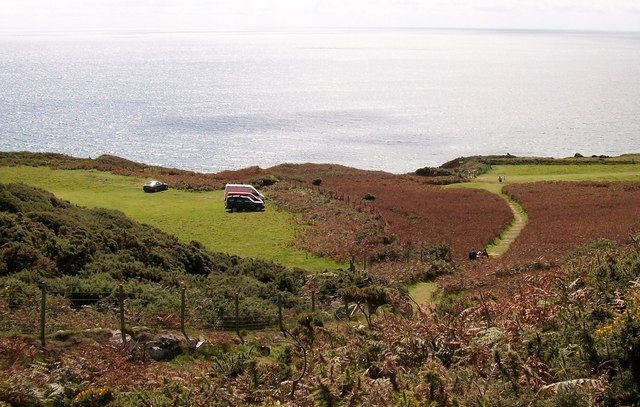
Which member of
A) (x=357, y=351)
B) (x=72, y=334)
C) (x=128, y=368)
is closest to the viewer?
(x=357, y=351)

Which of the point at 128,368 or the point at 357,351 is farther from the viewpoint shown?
the point at 128,368

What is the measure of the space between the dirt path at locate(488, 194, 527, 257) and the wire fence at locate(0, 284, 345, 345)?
19767mm

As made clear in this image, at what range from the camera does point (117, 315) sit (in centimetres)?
1838

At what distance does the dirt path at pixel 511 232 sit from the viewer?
3884cm

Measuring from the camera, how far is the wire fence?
16.4 m

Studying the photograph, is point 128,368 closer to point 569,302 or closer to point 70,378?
point 70,378

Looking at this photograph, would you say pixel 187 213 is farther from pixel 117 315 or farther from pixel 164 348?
pixel 164 348

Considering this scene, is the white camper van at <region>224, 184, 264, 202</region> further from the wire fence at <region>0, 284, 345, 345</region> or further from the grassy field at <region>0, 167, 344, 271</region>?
the wire fence at <region>0, 284, 345, 345</region>

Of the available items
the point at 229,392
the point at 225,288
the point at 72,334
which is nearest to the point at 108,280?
the point at 225,288

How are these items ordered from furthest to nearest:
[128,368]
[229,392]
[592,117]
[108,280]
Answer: [592,117], [108,280], [128,368], [229,392]

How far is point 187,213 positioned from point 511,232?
21.5 meters

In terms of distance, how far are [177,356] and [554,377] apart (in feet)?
28.9

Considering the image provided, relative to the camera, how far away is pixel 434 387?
11383 millimetres

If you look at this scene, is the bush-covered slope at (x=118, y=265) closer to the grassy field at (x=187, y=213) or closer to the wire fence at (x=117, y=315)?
the wire fence at (x=117, y=315)
